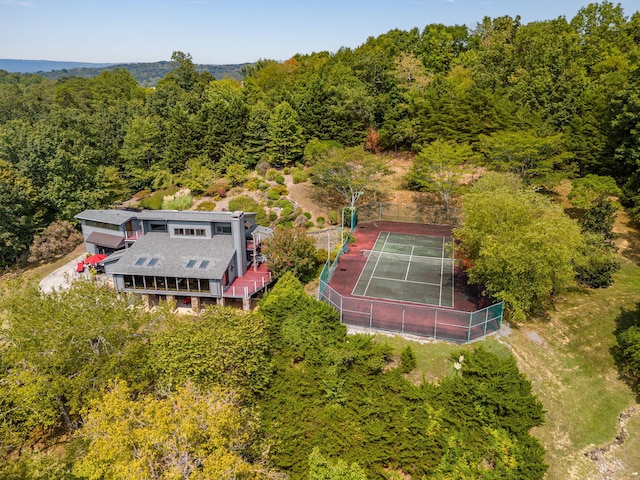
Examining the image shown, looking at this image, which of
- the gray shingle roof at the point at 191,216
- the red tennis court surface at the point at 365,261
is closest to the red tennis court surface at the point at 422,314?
the red tennis court surface at the point at 365,261

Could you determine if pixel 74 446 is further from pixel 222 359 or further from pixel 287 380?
pixel 287 380

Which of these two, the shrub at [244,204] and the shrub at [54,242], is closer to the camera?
the shrub at [54,242]

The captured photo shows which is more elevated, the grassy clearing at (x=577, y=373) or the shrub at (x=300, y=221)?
the shrub at (x=300, y=221)

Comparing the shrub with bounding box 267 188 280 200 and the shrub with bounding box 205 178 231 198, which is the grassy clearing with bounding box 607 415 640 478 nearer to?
the shrub with bounding box 267 188 280 200

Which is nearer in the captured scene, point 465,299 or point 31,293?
point 31,293

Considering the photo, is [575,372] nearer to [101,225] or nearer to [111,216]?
[111,216]

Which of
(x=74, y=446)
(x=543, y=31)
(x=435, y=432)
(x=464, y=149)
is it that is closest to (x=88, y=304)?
(x=74, y=446)

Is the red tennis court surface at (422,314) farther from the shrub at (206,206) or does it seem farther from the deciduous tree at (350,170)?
the shrub at (206,206)
